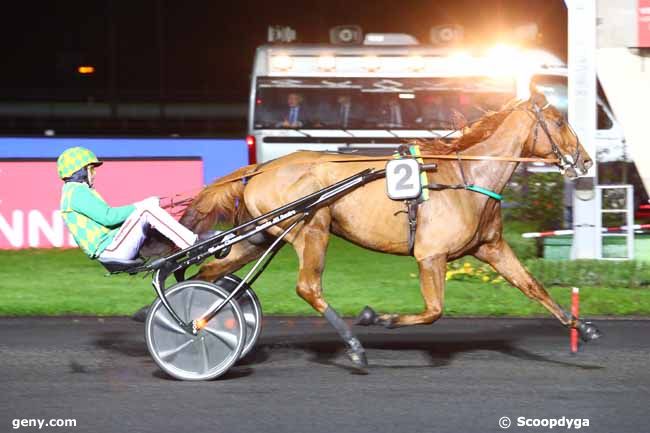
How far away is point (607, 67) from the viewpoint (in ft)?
42.0

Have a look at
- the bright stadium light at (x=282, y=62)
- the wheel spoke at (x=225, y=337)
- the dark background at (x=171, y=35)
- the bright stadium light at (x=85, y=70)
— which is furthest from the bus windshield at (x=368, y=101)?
the bright stadium light at (x=85, y=70)

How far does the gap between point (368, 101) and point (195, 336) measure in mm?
12954

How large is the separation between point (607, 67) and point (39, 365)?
7309 millimetres

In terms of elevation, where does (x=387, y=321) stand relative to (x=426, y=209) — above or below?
below

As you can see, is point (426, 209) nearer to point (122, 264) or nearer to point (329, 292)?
point (122, 264)

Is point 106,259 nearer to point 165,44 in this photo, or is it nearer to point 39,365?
point 39,365

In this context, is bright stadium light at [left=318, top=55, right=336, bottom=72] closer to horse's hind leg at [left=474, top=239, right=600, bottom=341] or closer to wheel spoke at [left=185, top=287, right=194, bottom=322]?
horse's hind leg at [left=474, top=239, right=600, bottom=341]

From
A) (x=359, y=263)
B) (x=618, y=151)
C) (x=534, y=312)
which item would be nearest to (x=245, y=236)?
(x=534, y=312)

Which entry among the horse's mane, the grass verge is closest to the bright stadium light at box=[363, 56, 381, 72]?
the grass verge

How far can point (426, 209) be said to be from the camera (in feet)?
25.5

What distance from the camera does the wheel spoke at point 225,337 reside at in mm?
7480
